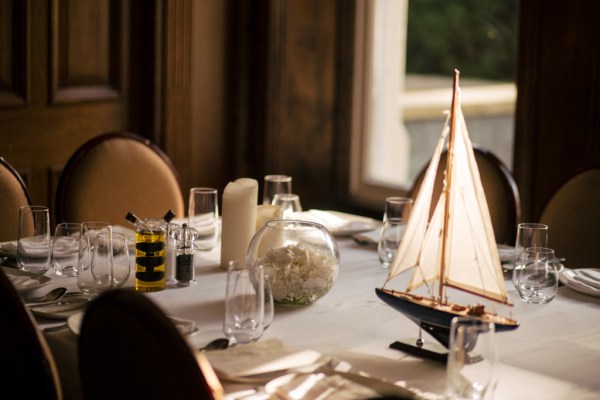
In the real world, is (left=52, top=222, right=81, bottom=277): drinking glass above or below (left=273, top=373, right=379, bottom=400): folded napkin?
above

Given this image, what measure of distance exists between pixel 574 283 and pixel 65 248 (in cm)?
113

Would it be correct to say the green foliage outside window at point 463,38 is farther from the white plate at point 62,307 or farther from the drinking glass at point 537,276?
the white plate at point 62,307

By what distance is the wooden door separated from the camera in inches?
135

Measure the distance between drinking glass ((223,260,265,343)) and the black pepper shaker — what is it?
15.5 inches

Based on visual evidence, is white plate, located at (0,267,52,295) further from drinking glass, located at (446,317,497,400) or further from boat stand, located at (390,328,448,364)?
drinking glass, located at (446,317,497,400)

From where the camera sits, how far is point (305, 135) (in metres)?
4.14

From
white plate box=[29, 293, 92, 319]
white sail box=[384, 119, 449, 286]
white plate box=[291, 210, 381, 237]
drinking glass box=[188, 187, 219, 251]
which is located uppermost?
white sail box=[384, 119, 449, 286]

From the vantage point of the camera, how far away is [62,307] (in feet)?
5.98

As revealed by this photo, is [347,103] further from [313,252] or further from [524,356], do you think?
[524,356]

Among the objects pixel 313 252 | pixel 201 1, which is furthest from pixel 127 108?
pixel 313 252

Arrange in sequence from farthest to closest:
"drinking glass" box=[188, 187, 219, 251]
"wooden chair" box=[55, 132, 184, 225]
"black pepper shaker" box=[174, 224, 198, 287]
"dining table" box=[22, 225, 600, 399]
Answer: "wooden chair" box=[55, 132, 184, 225] < "drinking glass" box=[188, 187, 219, 251] < "black pepper shaker" box=[174, 224, 198, 287] < "dining table" box=[22, 225, 600, 399]

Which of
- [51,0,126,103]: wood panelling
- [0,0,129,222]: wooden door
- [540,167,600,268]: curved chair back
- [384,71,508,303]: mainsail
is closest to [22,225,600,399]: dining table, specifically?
[384,71,508,303]: mainsail

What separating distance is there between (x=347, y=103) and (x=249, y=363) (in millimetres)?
2723

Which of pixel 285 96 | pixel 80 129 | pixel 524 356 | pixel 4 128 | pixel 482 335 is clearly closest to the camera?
pixel 482 335
